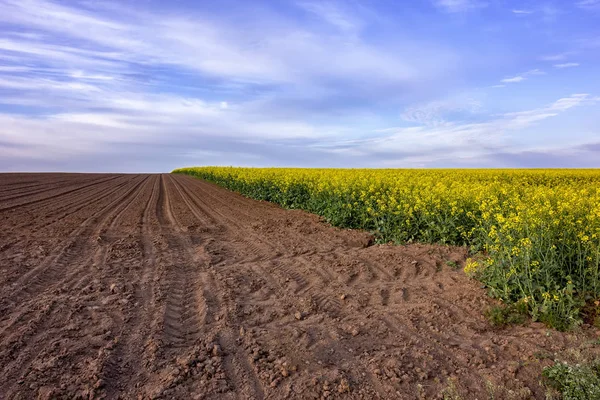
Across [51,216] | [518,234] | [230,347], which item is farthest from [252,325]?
[51,216]

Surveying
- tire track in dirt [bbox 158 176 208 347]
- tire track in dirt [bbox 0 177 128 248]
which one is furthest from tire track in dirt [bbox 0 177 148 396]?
tire track in dirt [bbox 158 176 208 347]

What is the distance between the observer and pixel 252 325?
600 centimetres

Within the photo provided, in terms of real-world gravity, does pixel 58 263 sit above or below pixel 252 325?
above

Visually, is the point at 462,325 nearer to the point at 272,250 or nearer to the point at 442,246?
the point at 442,246

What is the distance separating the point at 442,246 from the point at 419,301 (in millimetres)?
3122

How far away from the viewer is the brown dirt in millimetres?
4520

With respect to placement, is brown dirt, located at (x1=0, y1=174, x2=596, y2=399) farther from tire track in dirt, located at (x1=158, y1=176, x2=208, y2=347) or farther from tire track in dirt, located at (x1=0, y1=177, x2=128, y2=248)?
tire track in dirt, located at (x1=0, y1=177, x2=128, y2=248)

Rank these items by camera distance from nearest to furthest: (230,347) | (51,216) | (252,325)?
(230,347) < (252,325) < (51,216)

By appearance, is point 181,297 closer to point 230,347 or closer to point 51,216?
point 230,347

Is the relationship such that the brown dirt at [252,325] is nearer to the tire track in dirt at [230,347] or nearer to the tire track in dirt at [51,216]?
the tire track in dirt at [230,347]

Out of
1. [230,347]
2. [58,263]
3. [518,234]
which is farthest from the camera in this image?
[58,263]

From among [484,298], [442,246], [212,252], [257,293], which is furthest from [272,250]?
[484,298]

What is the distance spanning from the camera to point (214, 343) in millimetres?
5258

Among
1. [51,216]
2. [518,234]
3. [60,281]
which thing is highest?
[518,234]
